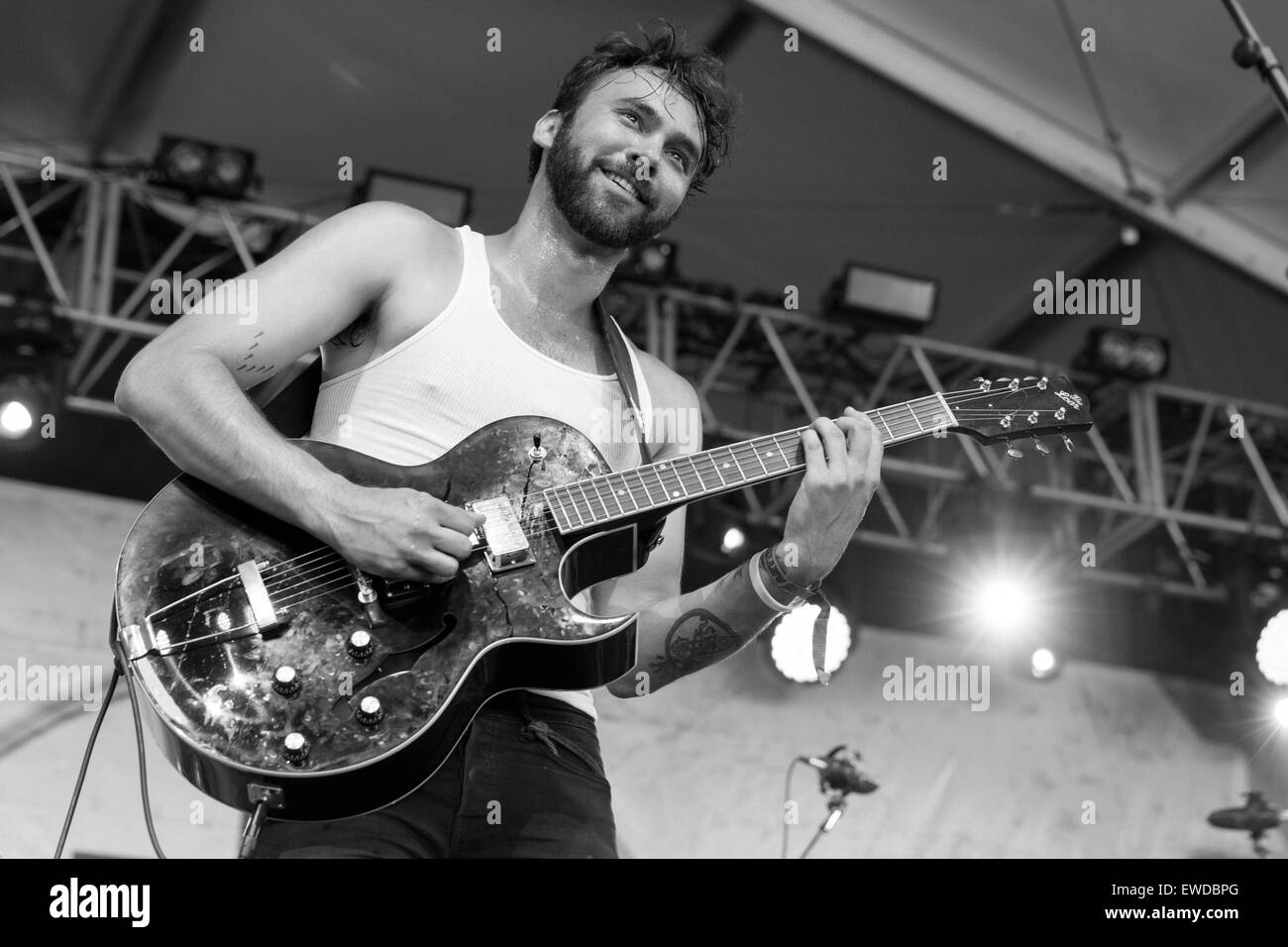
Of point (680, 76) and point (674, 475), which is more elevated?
point (680, 76)

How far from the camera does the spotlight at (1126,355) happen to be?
27.8 feet

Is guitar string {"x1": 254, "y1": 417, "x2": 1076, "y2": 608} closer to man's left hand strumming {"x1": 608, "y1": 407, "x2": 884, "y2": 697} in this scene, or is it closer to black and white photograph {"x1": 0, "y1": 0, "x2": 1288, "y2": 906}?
man's left hand strumming {"x1": 608, "y1": 407, "x2": 884, "y2": 697}

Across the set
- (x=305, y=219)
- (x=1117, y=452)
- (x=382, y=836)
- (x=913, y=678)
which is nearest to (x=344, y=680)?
(x=382, y=836)

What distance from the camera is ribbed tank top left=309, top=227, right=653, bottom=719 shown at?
2803 millimetres

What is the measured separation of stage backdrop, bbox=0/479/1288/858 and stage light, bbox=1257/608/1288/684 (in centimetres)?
69

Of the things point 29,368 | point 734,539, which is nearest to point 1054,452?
point 734,539

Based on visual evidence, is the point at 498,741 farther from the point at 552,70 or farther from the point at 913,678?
the point at 913,678

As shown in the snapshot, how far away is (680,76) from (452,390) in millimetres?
1062

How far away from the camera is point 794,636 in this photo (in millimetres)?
8570

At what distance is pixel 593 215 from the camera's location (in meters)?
3.12

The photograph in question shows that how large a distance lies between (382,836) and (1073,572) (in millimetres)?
7307

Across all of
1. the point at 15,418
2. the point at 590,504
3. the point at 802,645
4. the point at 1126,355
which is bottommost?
the point at 590,504

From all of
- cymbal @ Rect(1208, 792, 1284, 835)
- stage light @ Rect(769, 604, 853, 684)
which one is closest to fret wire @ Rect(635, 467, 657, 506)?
cymbal @ Rect(1208, 792, 1284, 835)

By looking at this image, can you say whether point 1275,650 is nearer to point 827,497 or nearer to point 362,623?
point 827,497
